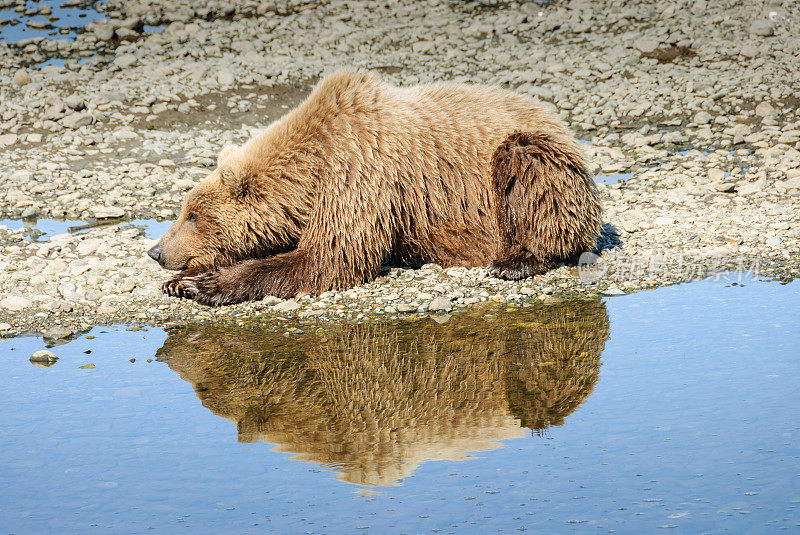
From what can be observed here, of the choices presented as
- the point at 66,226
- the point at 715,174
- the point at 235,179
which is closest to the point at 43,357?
the point at 235,179

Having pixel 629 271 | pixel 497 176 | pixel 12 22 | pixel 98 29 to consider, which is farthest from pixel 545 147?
pixel 12 22

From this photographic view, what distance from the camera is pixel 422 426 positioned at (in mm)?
4480

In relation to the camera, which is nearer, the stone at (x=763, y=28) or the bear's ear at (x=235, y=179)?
the bear's ear at (x=235, y=179)

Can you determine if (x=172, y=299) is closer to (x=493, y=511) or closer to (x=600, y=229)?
(x=600, y=229)

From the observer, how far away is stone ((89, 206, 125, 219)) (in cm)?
881

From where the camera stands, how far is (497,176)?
705 cm

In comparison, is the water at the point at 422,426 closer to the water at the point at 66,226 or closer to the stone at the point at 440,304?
the stone at the point at 440,304

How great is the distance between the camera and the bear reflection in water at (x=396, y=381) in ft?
A: 14.1

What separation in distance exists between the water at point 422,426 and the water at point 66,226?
2.40 metres

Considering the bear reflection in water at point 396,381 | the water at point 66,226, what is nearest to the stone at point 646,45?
the water at point 66,226

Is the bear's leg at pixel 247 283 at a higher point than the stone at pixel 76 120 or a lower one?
higher

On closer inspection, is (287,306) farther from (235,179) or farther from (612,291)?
(612,291)

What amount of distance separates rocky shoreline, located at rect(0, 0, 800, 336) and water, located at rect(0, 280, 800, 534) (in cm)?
67

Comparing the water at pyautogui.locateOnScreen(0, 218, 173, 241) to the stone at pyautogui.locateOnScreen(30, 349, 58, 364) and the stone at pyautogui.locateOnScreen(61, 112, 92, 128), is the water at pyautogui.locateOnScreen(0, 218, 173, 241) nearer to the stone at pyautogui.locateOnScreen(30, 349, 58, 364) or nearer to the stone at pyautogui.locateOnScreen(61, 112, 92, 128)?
the stone at pyautogui.locateOnScreen(30, 349, 58, 364)
